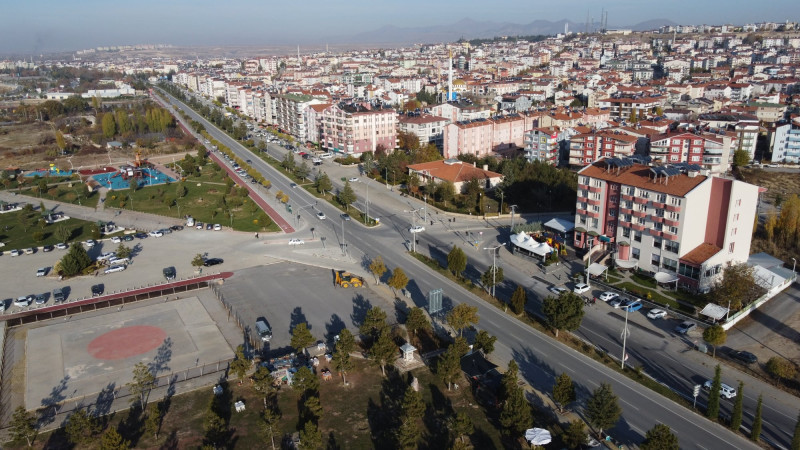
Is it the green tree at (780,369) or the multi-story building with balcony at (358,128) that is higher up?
the multi-story building with balcony at (358,128)

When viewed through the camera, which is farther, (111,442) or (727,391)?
(727,391)

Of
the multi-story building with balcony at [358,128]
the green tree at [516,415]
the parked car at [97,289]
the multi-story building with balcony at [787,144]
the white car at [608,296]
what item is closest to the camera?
the green tree at [516,415]

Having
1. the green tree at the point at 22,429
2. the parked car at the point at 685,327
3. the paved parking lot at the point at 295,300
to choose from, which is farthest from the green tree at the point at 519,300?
the green tree at the point at 22,429

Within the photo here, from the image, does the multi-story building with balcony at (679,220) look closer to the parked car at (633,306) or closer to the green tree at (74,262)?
the parked car at (633,306)

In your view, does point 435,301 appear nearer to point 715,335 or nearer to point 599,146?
point 715,335

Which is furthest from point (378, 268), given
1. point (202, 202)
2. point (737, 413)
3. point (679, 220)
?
point (202, 202)

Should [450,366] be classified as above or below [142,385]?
above

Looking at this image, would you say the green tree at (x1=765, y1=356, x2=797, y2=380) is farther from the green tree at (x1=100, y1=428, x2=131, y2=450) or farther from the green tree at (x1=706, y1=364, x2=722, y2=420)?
the green tree at (x1=100, y1=428, x2=131, y2=450)
